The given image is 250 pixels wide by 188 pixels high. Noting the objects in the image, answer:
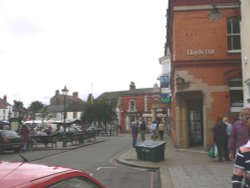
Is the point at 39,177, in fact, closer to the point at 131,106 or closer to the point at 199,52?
the point at 199,52

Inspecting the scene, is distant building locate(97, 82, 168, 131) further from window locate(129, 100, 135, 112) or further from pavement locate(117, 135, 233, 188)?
pavement locate(117, 135, 233, 188)

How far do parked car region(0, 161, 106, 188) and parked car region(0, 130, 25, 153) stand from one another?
20737mm

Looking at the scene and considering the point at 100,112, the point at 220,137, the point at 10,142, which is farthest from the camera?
the point at 100,112

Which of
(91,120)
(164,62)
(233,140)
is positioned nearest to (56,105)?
(91,120)

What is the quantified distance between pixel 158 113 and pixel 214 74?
1626 inches

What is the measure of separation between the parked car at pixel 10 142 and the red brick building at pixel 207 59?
31.1 feet

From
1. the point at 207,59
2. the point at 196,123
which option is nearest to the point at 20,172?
the point at 207,59

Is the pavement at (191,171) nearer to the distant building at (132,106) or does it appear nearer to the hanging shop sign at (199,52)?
the hanging shop sign at (199,52)

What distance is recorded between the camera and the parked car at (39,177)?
255 centimetres

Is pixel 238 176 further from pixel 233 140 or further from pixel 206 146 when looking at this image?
pixel 206 146

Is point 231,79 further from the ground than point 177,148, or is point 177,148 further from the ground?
point 231,79

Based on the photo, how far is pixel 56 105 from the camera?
337 feet

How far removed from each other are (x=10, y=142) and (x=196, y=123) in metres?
10.4

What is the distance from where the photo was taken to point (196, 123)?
71.5 ft
